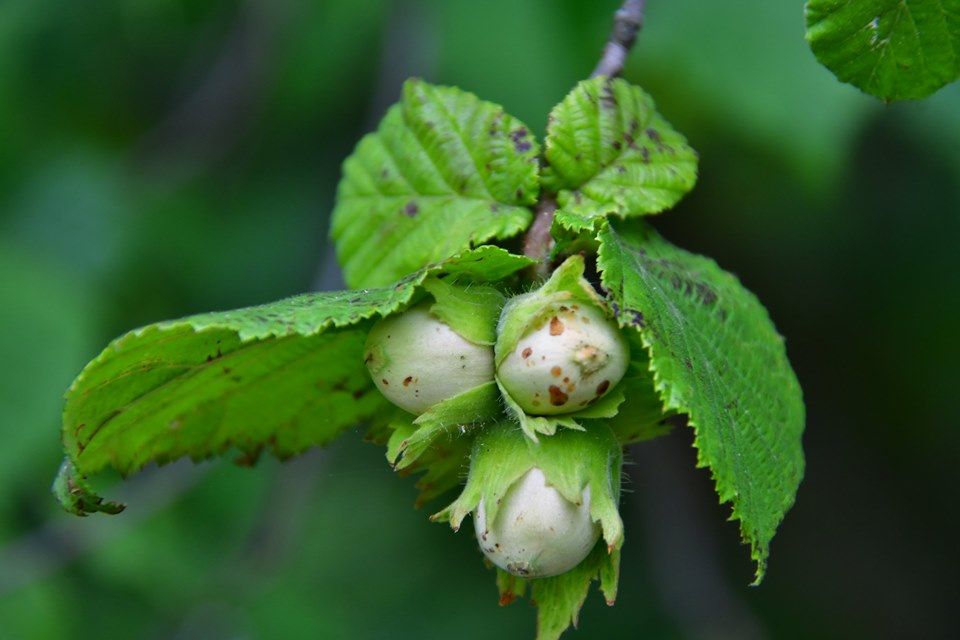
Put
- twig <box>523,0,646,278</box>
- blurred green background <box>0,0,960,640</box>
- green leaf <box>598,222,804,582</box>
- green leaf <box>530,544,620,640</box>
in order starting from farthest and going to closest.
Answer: blurred green background <box>0,0,960,640</box>
twig <box>523,0,646,278</box>
green leaf <box>530,544,620,640</box>
green leaf <box>598,222,804,582</box>

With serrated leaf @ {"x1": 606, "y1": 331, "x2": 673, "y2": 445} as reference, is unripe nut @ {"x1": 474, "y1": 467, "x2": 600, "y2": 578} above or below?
below

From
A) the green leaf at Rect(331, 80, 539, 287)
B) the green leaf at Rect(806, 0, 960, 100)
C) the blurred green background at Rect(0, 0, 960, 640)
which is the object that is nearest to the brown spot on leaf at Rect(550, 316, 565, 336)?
the green leaf at Rect(331, 80, 539, 287)

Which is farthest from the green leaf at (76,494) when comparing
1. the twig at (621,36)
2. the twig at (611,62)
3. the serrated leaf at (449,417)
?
the twig at (621,36)

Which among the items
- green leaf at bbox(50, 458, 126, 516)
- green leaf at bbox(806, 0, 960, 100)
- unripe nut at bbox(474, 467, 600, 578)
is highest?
green leaf at bbox(806, 0, 960, 100)

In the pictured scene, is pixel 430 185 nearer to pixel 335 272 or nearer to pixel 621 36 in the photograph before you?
pixel 621 36

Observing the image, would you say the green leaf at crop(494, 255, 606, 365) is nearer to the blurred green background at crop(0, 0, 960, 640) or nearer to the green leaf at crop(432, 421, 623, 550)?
the green leaf at crop(432, 421, 623, 550)

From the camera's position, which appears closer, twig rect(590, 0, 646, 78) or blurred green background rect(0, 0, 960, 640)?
twig rect(590, 0, 646, 78)
